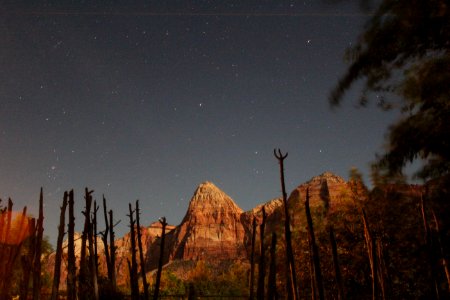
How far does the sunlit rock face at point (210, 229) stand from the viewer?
139375 mm

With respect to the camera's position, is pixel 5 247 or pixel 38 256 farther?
pixel 5 247

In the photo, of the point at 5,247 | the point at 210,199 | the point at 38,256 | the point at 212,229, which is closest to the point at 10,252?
the point at 5,247

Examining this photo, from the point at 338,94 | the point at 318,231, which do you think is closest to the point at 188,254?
the point at 318,231

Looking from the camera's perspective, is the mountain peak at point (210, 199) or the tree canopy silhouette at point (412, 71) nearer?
the tree canopy silhouette at point (412, 71)

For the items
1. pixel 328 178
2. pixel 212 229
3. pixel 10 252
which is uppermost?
pixel 328 178

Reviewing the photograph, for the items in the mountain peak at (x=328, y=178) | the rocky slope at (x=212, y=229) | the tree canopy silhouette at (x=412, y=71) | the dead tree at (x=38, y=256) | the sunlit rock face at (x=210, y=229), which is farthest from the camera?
the sunlit rock face at (x=210, y=229)

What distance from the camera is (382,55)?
818cm

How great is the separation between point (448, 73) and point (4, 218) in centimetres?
2386

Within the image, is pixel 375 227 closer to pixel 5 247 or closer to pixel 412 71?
pixel 412 71

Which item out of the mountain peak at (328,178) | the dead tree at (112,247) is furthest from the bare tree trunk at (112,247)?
the mountain peak at (328,178)

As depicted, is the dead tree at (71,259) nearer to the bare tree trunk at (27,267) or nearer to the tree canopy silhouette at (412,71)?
the bare tree trunk at (27,267)

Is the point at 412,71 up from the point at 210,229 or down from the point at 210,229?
down

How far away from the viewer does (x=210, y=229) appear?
A: 497ft

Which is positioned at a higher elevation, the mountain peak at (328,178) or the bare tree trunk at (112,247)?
the mountain peak at (328,178)
